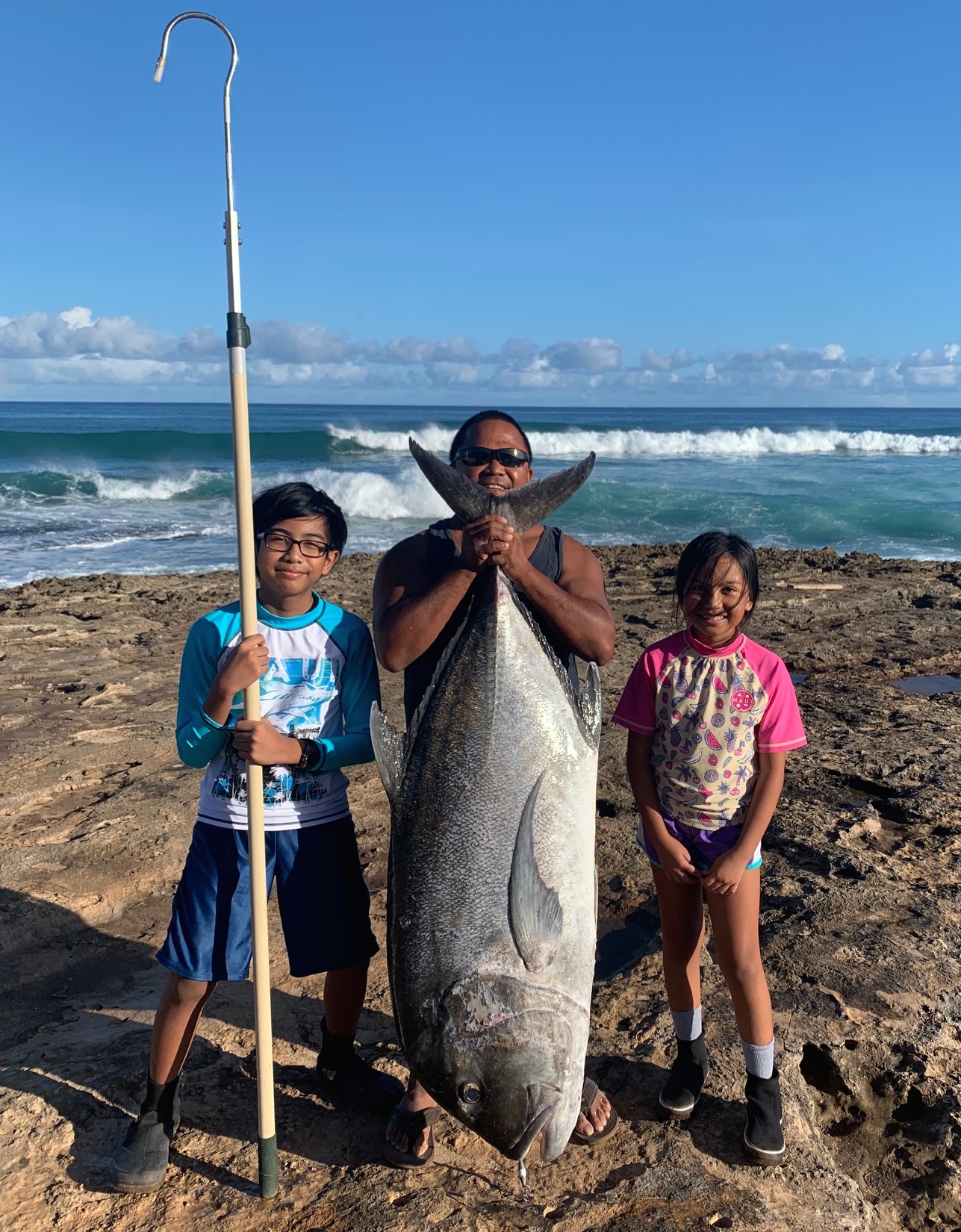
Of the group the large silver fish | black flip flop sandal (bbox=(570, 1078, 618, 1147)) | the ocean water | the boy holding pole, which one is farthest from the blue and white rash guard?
the ocean water

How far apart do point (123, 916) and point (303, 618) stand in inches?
90.2

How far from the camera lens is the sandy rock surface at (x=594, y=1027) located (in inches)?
96.5

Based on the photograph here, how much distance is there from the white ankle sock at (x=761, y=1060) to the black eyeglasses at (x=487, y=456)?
1.82 m

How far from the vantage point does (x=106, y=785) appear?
541 centimetres

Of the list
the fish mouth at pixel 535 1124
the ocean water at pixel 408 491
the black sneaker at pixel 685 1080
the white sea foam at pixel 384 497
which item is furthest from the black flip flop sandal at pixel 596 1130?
the white sea foam at pixel 384 497

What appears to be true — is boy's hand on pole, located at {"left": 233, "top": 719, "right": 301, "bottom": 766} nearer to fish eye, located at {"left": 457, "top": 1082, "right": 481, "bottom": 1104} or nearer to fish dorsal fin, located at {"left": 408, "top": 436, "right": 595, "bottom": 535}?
fish dorsal fin, located at {"left": 408, "top": 436, "right": 595, "bottom": 535}

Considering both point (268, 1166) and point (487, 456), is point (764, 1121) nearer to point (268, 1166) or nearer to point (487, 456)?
point (268, 1166)

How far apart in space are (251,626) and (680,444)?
37626mm

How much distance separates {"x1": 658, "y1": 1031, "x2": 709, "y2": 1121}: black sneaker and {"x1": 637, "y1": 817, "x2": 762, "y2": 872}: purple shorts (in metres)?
0.61

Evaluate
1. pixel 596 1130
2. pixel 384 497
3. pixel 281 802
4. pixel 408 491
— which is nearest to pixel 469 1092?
pixel 596 1130

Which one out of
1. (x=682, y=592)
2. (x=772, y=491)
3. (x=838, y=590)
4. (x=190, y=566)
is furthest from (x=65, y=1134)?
(x=772, y=491)

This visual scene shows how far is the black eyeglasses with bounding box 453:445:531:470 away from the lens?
2619mm

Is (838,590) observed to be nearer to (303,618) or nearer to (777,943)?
(777,943)

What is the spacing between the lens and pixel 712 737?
267 centimetres
